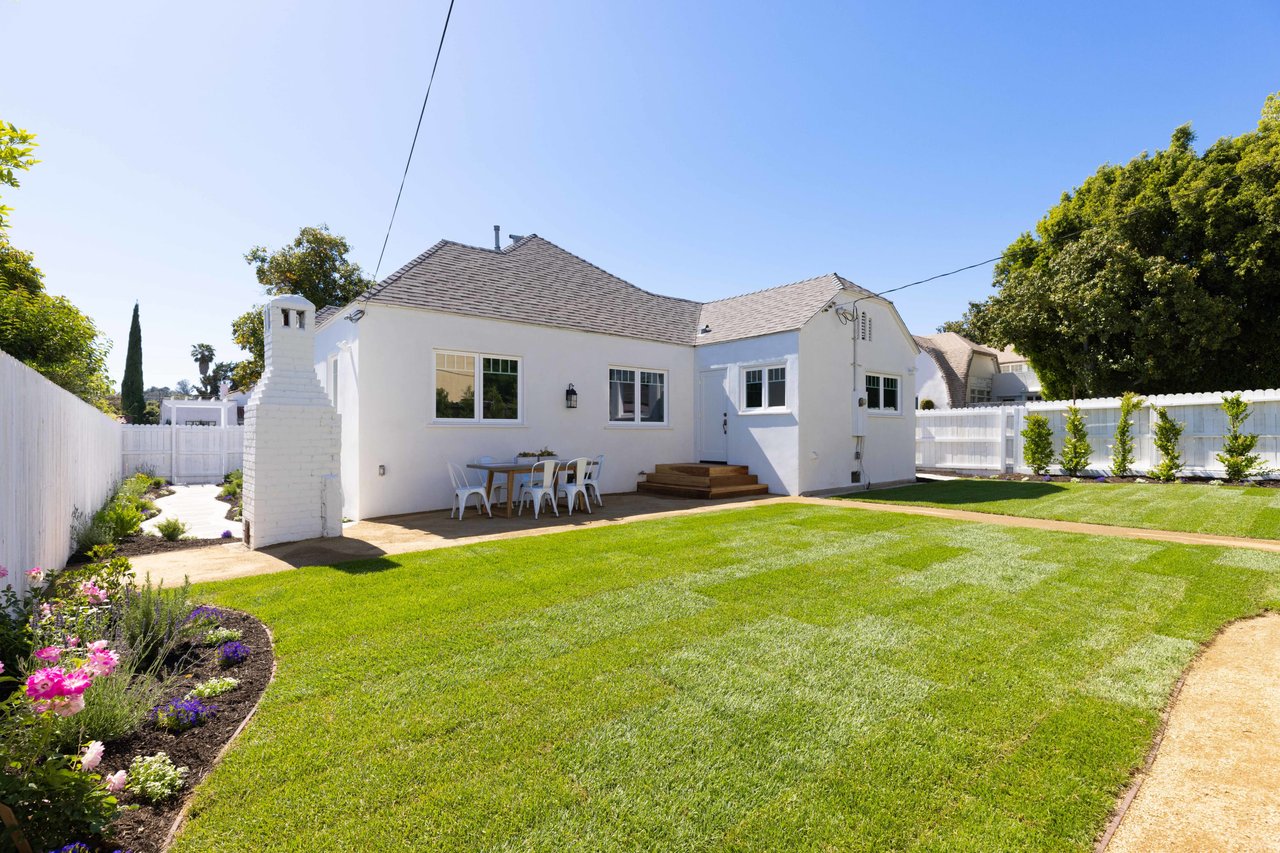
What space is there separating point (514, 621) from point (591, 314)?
9893 millimetres

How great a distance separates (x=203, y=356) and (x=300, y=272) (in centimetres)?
5512

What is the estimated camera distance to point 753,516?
380 inches

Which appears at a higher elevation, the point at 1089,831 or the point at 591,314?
the point at 591,314

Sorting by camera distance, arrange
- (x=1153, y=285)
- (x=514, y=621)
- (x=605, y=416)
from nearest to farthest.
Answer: (x=514, y=621), (x=605, y=416), (x=1153, y=285)

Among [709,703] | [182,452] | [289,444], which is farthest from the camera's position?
[182,452]

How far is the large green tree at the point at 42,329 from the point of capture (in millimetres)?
10484

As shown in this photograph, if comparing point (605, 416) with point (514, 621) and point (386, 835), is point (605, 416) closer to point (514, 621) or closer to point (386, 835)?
point (514, 621)

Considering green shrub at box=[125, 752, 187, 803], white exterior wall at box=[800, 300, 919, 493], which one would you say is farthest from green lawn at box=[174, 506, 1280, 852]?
white exterior wall at box=[800, 300, 919, 493]

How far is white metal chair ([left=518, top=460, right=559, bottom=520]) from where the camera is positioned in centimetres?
1003

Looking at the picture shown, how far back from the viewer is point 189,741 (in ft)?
9.30

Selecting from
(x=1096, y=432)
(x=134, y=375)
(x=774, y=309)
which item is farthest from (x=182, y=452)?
(x=1096, y=432)

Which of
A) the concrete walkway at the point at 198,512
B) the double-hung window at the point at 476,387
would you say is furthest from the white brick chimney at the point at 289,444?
the double-hung window at the point at 476,387

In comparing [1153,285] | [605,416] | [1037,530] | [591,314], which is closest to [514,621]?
[1037,530]

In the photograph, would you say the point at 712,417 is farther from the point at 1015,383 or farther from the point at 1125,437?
the point at 1015,383
